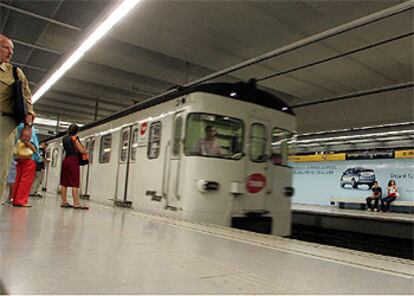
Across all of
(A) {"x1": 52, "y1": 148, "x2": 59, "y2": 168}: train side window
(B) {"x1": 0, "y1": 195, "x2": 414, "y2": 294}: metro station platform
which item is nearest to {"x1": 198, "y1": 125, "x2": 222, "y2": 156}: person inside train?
(B) {"x1": 0, "y1": 195, "x2": 414, "y2": 294}: metro station platform

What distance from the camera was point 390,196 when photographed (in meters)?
15.3

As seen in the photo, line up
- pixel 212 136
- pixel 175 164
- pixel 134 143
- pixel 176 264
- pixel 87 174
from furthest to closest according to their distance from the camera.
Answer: pixel 87 174
pixel 134 143
pixel 175 164
pixel 212 136
pixel 176 264

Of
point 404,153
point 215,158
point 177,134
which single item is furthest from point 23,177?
point 404,153

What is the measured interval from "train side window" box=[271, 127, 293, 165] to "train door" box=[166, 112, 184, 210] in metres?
1.69

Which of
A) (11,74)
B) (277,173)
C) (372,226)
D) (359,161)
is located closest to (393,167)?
(359,161)

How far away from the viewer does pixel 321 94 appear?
11500mm

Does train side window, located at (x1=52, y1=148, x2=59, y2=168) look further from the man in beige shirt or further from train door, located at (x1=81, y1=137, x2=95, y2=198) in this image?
the man in beige shirt

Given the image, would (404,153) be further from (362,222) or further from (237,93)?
(237,93)

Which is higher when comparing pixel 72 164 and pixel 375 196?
pixel 72 164

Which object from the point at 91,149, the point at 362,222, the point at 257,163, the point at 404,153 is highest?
the point at 404,153

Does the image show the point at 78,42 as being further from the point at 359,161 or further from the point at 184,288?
the point at 359,161

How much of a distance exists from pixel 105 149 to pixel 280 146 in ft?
14.3

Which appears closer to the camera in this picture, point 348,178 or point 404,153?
point 404,153

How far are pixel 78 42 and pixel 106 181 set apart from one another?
3.20 m
